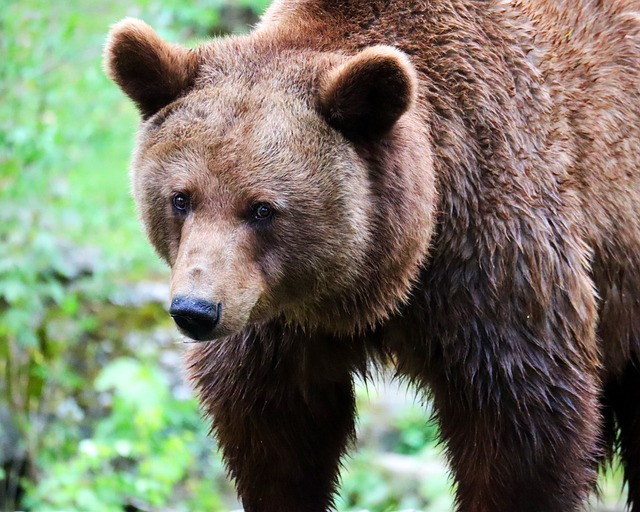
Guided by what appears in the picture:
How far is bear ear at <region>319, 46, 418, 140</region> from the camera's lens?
4.12 meters

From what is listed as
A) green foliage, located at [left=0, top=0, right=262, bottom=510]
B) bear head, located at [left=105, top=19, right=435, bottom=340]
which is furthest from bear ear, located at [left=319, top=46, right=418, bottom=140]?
green foliage, located at [left=0, top=0, right=262, bottom=510]

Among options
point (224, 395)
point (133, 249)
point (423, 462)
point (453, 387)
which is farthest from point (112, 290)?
point (453, 387)

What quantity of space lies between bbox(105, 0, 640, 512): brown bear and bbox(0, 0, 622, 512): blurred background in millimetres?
2920

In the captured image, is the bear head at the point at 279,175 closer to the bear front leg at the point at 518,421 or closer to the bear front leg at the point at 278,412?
the bear front leg at the point at 278,412

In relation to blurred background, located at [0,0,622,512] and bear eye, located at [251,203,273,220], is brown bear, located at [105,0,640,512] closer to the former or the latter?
bear eye, located at [251,203,273,220]

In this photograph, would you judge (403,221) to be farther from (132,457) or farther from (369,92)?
(132,457)

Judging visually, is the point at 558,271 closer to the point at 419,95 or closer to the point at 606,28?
the point at 419,95

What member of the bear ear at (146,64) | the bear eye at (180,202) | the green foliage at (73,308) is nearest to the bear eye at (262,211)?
the bear eye at (180,202)

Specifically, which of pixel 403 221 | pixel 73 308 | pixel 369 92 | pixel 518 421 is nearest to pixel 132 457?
pixel 73 308

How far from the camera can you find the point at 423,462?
10617mm

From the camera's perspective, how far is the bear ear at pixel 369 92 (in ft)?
13.5

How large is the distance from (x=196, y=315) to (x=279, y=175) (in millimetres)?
687

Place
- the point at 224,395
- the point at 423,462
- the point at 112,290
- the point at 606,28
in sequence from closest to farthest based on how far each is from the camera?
the point at 224,395 → the point at 606,28 → the point at 112,290 → the point at 423,462

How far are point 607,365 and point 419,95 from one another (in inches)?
76.4
